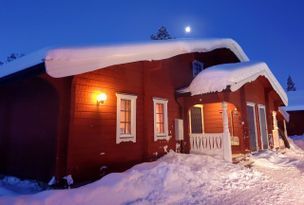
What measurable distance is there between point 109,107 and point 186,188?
10.3 feet

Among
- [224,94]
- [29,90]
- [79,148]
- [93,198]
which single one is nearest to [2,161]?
[29,90]

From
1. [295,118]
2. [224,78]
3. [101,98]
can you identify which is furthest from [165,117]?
[295,118]

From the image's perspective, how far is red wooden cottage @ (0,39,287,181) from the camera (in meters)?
6.16

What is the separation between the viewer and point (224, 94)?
28.5 feet

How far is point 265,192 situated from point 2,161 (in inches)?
303

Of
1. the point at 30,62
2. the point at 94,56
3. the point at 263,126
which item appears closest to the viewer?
the point at 94,56

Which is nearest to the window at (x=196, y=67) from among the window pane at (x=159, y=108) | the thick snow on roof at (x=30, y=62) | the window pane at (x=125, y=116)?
the window pane at (x=159, y=108)

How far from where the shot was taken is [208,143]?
31.2 feet

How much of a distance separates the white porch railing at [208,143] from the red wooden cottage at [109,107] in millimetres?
36

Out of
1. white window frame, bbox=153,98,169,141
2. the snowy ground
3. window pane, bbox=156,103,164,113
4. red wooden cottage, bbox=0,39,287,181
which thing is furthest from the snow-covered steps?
window pane, bbox=156,103,164,113

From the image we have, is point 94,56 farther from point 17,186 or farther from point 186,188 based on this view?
point 17,186

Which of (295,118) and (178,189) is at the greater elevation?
(295,118)

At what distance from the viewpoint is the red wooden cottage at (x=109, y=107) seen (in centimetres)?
616

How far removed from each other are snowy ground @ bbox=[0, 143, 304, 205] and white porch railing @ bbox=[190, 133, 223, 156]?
3.67 ft
